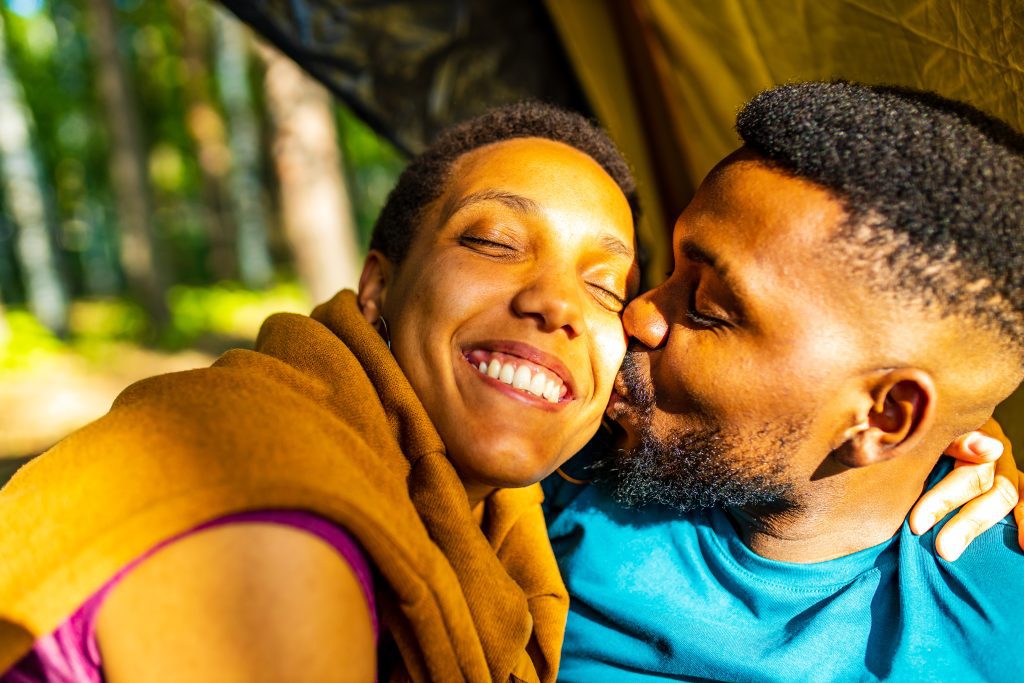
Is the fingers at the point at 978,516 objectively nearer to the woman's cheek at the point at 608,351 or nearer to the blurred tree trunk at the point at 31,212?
the woman's cheek at the point at 608,351

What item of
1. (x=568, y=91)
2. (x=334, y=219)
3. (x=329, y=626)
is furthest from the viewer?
(x=334, y=219)

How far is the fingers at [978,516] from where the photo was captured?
1.92 metres

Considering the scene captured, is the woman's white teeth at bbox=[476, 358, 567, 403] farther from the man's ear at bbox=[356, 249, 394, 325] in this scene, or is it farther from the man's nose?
the man's ear at bbox=[356, 249, 394, 325]

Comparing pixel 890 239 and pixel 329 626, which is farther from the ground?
pixel 890 239

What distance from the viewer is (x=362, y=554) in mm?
1448

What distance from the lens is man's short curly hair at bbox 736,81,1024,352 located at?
67.1 inches

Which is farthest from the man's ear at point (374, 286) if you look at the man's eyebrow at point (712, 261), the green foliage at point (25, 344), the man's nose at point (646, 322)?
the green foliage at point (25, 344)

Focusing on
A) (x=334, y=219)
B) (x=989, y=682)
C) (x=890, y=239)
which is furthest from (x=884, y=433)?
(x=334, y=219)

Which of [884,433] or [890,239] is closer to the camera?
[890,239]

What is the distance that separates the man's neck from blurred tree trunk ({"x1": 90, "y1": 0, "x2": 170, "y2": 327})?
10331 millimetres

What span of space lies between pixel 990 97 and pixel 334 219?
7409 mm

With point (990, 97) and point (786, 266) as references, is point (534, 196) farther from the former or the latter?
point (990, 97)

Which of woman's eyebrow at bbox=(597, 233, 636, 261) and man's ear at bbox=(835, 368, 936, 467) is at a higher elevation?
woman's eyebrow at bbox=(597, 233, 636, 261)

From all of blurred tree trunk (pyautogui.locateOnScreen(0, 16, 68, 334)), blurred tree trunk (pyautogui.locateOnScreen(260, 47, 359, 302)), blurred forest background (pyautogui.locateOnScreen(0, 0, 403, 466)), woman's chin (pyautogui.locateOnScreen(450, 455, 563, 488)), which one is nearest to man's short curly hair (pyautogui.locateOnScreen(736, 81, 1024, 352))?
→ woman's chin (pyautogui.locateOnScreen(450, 455, 563, 488))
